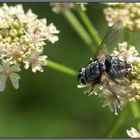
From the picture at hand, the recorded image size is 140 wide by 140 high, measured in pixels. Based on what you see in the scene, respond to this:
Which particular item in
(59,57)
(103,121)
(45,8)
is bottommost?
(103,121)

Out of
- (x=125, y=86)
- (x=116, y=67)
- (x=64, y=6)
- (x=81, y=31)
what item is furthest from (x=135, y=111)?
(x=64, y=6)

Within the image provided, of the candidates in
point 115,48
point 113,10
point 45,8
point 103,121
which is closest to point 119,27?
point 115,48

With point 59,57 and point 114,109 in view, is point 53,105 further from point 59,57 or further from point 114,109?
point 114,109

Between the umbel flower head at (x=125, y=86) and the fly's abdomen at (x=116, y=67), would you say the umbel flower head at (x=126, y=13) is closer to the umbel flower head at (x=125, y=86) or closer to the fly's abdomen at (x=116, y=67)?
the umbel flower head at (x=125, y=86)

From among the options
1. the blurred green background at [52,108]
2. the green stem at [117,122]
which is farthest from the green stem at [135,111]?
the blurred green background at [52,108]

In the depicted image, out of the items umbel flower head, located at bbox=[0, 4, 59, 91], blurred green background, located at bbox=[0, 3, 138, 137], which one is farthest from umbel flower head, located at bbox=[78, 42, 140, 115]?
blurred green background, located at bbox=[0, 3, 138, 137]

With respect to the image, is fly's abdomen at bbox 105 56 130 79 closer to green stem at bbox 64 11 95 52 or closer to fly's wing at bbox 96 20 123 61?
fly's wing at bbox 96 20 123 61
